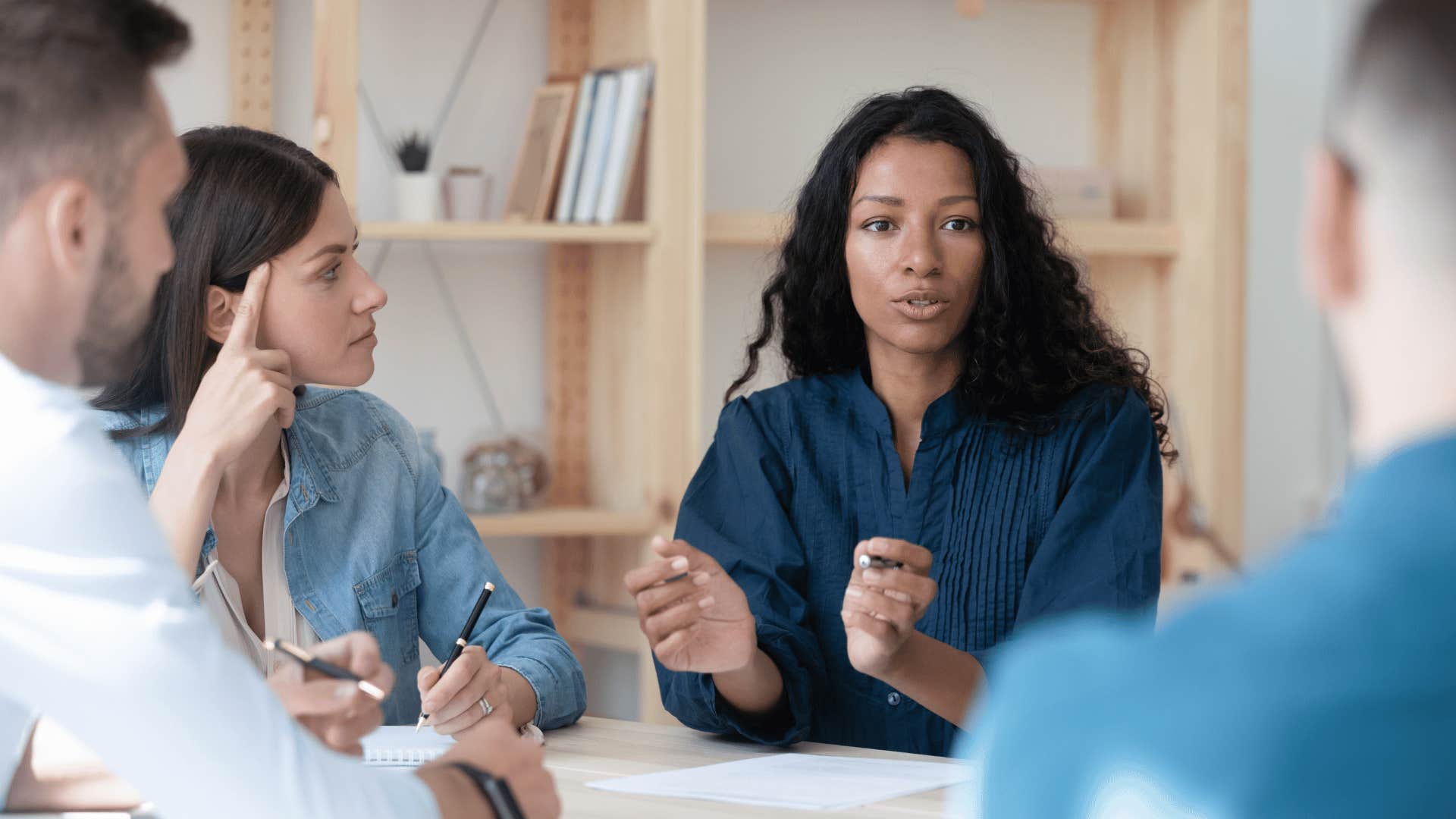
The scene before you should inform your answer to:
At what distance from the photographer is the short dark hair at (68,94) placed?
0.86m

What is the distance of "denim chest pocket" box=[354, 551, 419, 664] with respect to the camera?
1.69 meters

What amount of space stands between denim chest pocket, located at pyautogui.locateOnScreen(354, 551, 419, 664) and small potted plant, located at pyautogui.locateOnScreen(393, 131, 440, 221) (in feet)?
3.78

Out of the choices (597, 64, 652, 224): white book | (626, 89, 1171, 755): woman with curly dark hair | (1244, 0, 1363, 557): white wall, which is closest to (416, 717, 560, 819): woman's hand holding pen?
(626, 89, 1171, 755): woman with curly dark hair

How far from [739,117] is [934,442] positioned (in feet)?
4.81

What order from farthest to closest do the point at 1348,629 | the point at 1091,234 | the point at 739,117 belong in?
the point at 739,117
the point at 1091,234
the point at 1348,629

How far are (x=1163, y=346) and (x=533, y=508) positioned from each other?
138 centimetres

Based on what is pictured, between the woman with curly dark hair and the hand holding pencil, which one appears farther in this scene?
the woman with curly dark hair

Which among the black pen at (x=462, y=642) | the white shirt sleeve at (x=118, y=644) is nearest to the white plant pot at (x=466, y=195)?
the black pen at (x=462, y=642)

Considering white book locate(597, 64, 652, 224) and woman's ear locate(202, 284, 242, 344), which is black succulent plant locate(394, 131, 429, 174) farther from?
woman's ear locate(202, 284, 242, 344)

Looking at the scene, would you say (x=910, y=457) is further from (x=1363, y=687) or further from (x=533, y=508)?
(x=1363, y=687)

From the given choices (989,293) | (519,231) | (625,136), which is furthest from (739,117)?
(989,293)

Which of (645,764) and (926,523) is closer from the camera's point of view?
(645,764)

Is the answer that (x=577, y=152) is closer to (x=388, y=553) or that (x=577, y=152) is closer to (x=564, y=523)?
(x=564, y=523)

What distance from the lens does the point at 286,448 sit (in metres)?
1.73
